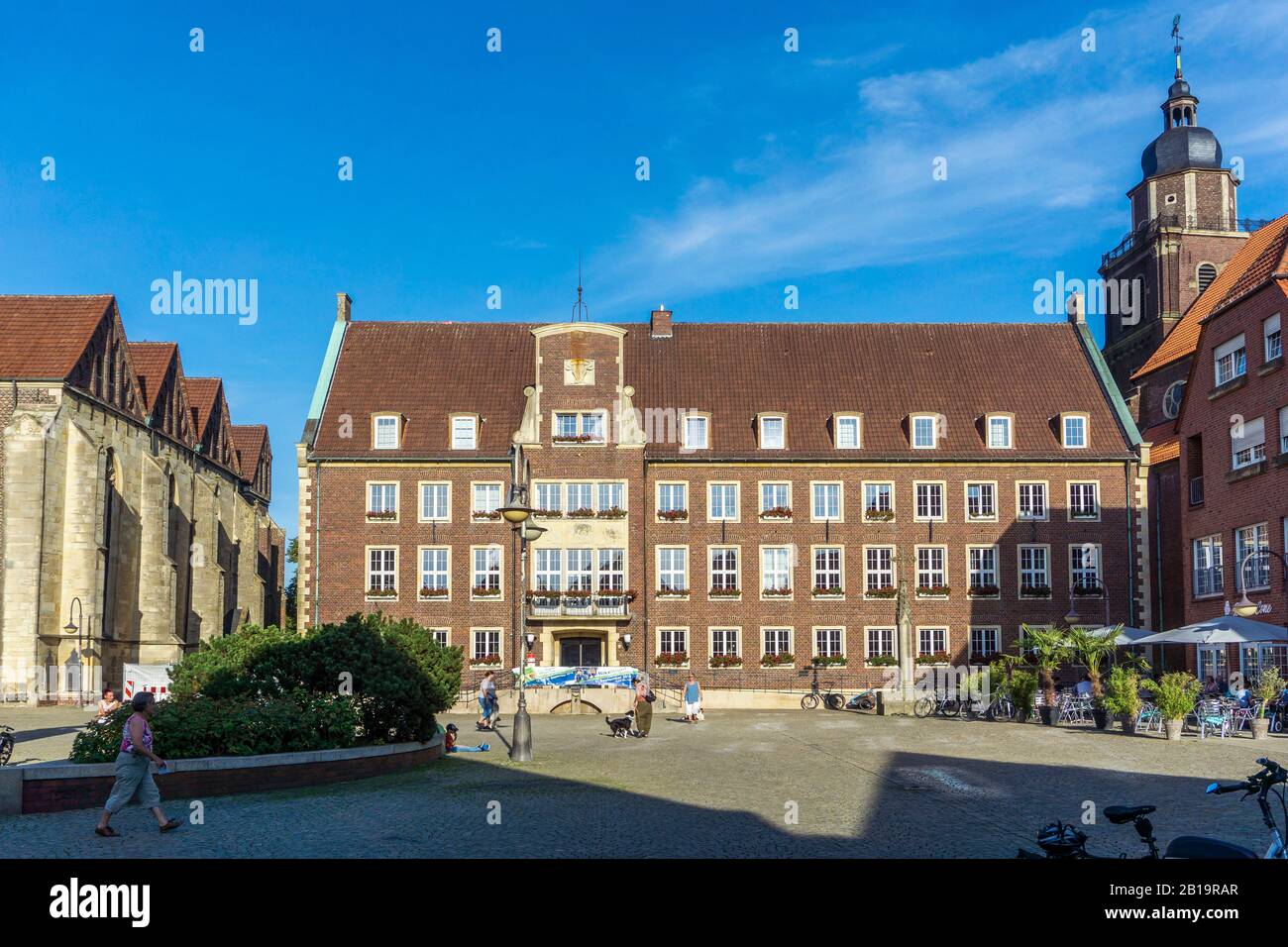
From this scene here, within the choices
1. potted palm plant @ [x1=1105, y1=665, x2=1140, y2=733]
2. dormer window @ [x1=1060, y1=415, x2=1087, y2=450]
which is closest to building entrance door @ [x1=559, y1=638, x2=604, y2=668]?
dormer window @ [x1=1060, y1=415, x2=1087, y2=450]

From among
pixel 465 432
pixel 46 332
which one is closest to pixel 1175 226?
pixel 465 432

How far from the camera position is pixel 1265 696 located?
2911 cm

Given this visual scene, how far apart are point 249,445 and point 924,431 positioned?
54869 mm

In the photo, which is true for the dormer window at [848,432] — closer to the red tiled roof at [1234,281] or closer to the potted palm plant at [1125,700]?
the red tiled roof at [1234,281]

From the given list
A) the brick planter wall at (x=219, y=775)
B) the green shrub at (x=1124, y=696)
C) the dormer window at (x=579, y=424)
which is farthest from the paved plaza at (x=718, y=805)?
the dormer window at (x=579, y=424)

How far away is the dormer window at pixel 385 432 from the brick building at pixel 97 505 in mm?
12080

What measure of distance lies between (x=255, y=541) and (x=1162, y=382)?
56164mm

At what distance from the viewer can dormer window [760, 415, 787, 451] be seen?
5300 cm

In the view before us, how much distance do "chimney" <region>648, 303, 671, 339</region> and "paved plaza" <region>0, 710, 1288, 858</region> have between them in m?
32.8

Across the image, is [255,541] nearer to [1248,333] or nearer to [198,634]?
[198,634]

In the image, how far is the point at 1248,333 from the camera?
38688mm

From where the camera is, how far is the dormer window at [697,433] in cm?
5303

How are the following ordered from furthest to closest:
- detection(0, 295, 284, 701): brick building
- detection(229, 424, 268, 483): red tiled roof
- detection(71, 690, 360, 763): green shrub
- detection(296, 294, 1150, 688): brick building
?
1. detection(229, 424, 268, 483): red tiled roof
2. detection(296, 294, 1150, 688): brick building
3. detection(0, 295, 284, 701): brick building
4. detection(71, 690, 360, 763): green shrub

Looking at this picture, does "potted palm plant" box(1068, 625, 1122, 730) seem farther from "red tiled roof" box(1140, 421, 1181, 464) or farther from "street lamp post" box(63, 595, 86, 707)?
"street lamp post" box(63, 595, 86, 707)
